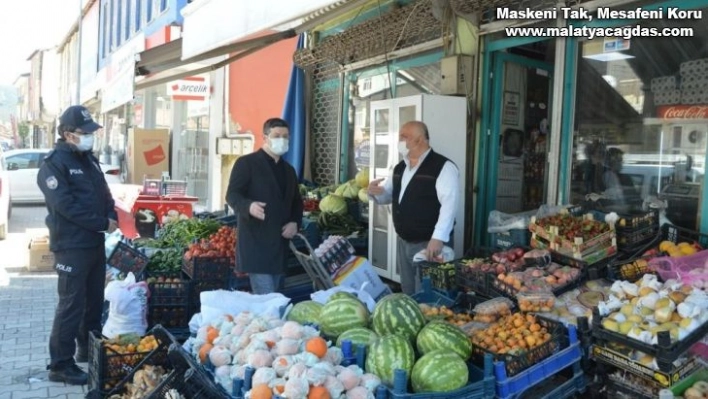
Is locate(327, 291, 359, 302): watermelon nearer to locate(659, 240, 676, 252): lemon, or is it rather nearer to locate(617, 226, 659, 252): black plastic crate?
locate(617, 226, 659, 252): black plastic crate

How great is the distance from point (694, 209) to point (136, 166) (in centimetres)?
1229

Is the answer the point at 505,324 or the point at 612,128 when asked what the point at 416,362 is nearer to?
the point at 505,324

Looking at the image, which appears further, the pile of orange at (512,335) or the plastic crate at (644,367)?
the pile of orange at (512,335)

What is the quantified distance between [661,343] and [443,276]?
1.80 m

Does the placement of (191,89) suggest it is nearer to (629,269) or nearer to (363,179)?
(363,179)

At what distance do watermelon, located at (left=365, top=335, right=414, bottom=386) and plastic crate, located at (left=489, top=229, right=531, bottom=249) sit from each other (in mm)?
2275

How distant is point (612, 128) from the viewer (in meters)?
5.50

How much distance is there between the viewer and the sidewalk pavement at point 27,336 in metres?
4.63

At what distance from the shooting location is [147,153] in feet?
47.3

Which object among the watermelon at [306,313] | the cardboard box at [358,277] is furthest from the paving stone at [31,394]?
the cardboard box at [358,277]

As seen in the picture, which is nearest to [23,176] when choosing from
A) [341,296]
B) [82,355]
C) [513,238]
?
[82,355]

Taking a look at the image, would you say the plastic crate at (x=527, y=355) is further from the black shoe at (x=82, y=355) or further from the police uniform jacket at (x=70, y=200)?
the black shoe at (x=82, y=355)

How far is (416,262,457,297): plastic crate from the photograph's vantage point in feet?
14.8

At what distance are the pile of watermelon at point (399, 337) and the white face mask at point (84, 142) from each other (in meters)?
2.27
